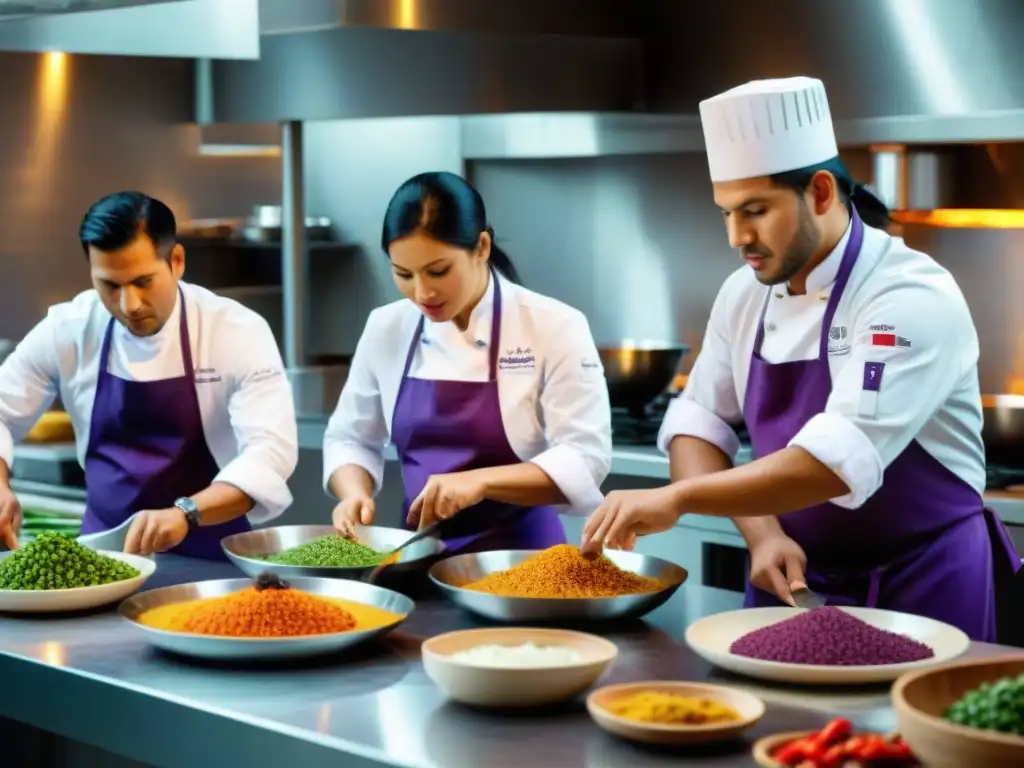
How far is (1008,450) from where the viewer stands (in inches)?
150

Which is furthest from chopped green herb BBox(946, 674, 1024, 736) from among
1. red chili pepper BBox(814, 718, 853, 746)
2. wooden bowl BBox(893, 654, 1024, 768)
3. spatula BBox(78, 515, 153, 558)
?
spatula BBox(78, 515, 153, 558)

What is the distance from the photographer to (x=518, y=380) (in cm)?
313

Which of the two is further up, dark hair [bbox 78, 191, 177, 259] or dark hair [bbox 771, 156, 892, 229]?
dark hair [bbox 771, 156, 892, 229]

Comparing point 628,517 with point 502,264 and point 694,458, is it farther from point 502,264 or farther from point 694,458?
point 502,264

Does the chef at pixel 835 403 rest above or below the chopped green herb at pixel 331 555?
above

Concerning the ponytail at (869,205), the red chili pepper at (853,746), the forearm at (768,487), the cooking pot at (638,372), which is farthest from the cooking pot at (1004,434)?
the red chili pepper at (853,746)

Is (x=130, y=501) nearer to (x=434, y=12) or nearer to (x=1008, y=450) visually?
(x=434, y=12)

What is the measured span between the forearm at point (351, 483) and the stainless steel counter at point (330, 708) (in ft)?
1.76

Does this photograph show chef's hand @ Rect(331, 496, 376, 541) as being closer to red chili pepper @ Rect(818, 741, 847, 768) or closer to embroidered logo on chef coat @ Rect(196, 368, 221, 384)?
embroidered logo on chef coat @ Rect(196, 368, 221, 384)

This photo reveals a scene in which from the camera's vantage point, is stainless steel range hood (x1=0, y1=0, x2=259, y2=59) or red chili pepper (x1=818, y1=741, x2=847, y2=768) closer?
red chili pepper (x1=818, y1=741, x2=847, y2=768)

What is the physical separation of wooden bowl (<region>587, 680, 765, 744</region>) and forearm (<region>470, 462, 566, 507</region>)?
0.86 meters

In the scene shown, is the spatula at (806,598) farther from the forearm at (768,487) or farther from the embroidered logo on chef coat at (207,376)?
the embroidered logo on chef coat at (207,376)

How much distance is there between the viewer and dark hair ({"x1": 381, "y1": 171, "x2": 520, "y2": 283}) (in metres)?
2.89

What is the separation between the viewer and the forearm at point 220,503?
3090 mm
